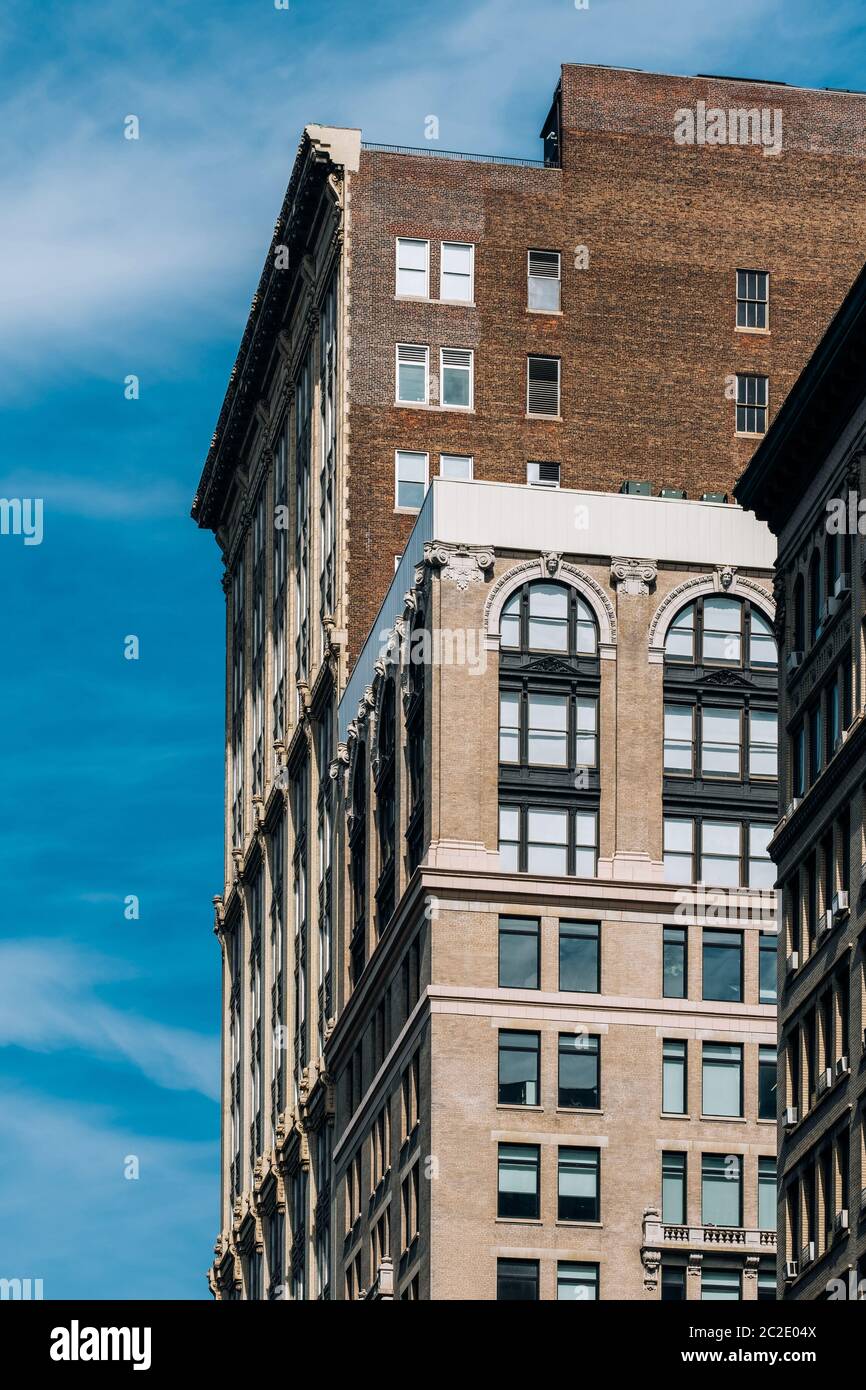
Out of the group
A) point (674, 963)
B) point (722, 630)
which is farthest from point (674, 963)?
point (722, 630)

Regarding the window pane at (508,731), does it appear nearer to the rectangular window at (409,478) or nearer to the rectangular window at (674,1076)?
the rectangular window at (674,1076)

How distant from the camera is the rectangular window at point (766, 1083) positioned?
3893 inches

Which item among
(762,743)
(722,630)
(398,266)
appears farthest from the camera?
(398,266)

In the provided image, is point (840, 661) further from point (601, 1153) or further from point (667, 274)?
point (667, 274)

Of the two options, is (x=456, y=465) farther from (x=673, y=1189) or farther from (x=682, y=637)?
(x=673, y=1189)

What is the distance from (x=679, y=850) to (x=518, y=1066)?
8886 millimetres

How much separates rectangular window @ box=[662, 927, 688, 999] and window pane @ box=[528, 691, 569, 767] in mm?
5982

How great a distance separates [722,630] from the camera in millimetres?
104375

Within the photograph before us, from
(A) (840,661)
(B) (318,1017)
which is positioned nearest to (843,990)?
(A) (840,661)

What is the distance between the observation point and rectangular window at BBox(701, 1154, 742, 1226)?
9719 cm

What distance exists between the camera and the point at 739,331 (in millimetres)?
126562

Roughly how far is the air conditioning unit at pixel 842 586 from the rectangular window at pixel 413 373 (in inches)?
1852

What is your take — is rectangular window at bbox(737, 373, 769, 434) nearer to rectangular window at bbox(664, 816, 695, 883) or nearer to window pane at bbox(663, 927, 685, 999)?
rectangular window at bbox(664, 816, 695, 883)

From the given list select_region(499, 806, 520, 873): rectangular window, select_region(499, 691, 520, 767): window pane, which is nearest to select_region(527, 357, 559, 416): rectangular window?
select_region(499, 691, 520, 767): window pane
